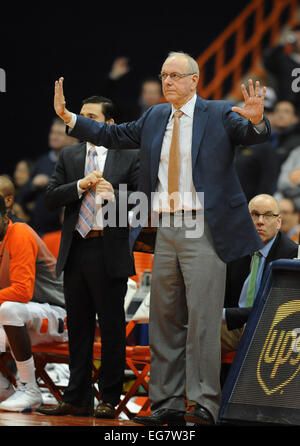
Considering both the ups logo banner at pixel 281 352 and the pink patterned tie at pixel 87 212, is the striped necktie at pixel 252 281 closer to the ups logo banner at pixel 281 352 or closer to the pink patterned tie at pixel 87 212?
the ups logo banner at pixel 281 352

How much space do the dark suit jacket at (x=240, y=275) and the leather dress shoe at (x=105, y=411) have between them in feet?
2.50

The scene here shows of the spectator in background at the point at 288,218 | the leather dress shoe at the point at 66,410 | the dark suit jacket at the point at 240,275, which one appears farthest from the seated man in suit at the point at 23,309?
the spectator in background at the point at 288,218

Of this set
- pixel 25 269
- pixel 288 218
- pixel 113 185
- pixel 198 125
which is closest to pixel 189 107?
pixel 198 125

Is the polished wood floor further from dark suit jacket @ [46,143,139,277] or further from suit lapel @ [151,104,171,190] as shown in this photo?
suit lapel @ [151,104,171,190]

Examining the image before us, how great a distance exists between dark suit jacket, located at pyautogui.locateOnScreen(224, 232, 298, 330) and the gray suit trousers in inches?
18.5

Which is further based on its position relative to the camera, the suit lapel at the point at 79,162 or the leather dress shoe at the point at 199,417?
the suit lapel at the point at 79,162

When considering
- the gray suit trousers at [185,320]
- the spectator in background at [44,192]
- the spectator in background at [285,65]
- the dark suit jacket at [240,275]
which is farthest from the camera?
the spectator in background at [285,65]

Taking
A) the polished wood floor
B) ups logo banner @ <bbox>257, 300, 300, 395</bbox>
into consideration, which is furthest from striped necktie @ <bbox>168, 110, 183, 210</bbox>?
the polished wood floor

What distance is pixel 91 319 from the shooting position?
16.5ft

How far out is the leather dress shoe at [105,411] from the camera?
15.6 ft

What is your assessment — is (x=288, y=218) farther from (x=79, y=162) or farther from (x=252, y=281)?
(x=79, y=162)

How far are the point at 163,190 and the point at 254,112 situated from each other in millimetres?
615

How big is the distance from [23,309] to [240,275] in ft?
4.17
